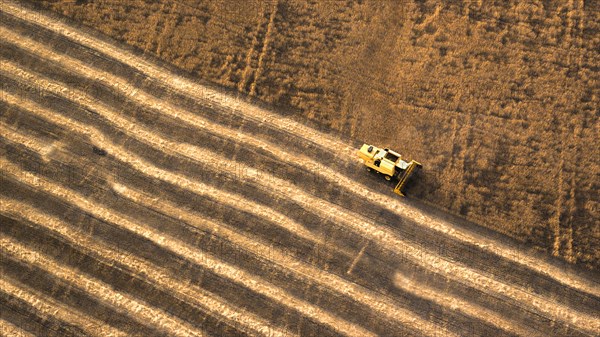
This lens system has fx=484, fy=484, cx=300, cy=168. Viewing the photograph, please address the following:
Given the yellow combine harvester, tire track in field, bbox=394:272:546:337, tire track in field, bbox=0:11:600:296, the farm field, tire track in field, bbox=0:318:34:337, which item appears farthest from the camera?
the farm field

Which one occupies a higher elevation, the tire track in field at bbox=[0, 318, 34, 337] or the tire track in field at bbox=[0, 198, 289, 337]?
the tire track in field at bbox=[0, 198, 289, 337]

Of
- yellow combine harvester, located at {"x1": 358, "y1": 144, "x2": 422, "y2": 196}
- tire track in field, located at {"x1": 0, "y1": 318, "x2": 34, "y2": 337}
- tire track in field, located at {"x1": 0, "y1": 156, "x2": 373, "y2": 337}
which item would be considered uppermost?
yellow combine harvester, located at {"x1": 358, "y1": 144, "x2": 422, "y2": 196}

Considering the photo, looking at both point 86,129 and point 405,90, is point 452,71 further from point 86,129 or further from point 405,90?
point 86,129

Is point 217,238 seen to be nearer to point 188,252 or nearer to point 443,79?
point 188,252

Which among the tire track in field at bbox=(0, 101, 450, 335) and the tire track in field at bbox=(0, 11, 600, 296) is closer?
the tire track in field at bbox=(0, 101, 450, 335)

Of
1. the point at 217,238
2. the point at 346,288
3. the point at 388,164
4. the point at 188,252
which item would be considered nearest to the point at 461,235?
the point at 388,164

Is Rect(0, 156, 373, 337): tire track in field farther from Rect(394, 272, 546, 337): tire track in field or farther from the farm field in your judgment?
the farm field

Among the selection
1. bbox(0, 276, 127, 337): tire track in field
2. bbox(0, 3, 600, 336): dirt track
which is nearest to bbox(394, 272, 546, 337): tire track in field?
bbox(0, 3, 600, 336): dirt track
